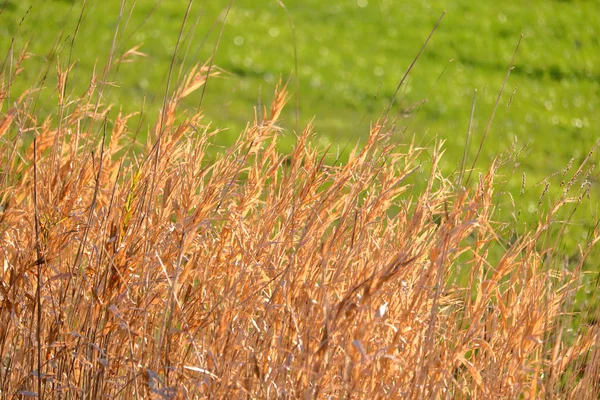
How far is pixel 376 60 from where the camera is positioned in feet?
37.9

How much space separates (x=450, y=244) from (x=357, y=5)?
12681 mm

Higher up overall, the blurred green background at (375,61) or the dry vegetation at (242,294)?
the dry vegetation at (242,294)

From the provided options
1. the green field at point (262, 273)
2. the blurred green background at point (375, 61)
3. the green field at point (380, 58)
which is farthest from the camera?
the green field at point (380, 58)

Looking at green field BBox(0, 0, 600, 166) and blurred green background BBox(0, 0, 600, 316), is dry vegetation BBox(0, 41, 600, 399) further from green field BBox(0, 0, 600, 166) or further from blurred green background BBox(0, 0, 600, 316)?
green field BBox(0, 0, 600, 166)

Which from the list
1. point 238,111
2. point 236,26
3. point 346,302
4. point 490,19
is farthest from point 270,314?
point 490,19

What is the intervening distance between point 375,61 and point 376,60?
2 centimetres

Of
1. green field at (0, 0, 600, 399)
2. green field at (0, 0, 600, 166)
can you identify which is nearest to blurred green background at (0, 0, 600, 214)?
green field at (0, 0, 600, 166)

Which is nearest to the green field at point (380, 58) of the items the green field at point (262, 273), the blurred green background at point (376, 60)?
the blurred green background at point (376, 60)

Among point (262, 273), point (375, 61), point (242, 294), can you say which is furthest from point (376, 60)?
point (262, 273)

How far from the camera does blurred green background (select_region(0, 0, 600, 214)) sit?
9.03 m

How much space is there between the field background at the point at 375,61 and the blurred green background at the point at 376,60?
0.03 meters

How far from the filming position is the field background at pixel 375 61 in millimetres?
8984

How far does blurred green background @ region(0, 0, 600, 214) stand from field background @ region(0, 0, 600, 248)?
0.09 feet

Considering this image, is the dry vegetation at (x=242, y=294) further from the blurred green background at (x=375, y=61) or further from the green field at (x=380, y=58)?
the green field at (x=380, y=58)
